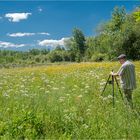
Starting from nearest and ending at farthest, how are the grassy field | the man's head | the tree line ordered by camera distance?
the grassy field → the man's head → the tree line

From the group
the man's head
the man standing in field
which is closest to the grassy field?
the man standing in field

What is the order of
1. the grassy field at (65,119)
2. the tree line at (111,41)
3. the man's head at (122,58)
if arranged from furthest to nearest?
the tree line at (111,41) → the man's head at (122,58) → the grassy field at (65,119)

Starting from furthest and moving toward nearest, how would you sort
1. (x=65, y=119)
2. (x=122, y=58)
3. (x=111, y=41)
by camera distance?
(x=111, y=41) → (x=122, y=58) → (x=65, y=119)

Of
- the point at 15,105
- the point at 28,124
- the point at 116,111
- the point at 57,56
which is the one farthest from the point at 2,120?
the point at 57,56

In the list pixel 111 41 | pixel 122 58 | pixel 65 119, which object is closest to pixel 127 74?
pixel 122 58

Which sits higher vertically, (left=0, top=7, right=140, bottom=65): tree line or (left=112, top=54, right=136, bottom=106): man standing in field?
(left=0, top=7, right=140, bottom=65): tree line

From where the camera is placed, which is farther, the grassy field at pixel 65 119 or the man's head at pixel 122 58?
the man's head at pixel 122 58

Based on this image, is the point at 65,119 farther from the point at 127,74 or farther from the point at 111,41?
the point at 111,41

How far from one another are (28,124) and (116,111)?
114 inches

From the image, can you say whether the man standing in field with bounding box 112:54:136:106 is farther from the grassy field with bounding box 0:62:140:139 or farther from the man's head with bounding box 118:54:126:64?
the grassy field with bounding box 0:62:140:139

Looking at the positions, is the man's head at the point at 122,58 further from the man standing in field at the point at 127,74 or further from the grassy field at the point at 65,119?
the grassy field at the point at 65,119

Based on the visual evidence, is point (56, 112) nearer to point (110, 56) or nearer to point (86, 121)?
point (86, 121)

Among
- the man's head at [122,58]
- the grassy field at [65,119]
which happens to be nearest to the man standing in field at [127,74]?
the man's head at [122,58]

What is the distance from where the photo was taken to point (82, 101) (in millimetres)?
12695
